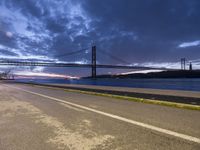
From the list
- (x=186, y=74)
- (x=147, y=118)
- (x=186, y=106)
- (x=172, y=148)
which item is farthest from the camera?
(x=186, y=74)

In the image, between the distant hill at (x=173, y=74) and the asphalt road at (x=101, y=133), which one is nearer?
the asphalt road at (x=101, y=133)

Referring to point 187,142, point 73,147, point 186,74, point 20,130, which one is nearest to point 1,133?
point 20,130

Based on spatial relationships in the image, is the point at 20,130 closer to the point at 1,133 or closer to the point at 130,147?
Result: the point at 1,133

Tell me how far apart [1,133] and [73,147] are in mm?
2011

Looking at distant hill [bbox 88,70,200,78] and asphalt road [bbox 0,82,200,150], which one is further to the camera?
distant hill [bbox 88,70,200,78]

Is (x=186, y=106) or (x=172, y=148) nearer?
(x=172, y=148)

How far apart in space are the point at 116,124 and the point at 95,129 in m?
0.70

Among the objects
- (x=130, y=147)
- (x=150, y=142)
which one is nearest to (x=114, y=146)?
(x=130, y=147)

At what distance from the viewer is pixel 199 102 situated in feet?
25.6

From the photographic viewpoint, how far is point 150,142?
3.77 meters

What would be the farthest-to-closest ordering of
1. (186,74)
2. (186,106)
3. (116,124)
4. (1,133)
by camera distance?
(186,74) → (186,106) → (116,124) → (1,133)

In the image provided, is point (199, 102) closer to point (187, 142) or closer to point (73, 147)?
point (187, 142)

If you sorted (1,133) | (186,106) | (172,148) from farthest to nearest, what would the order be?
(186,106), (1,133), (172,148)

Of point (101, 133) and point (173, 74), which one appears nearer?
point (101, 133)
